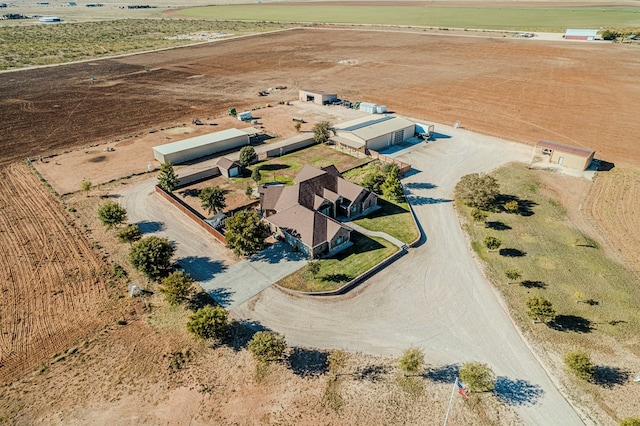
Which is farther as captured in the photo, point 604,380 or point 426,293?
point 426,293

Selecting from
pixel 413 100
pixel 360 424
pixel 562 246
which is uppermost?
pixel 413 100

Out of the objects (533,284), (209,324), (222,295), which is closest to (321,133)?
(222,295)

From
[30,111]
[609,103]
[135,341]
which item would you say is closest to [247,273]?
[135,341]

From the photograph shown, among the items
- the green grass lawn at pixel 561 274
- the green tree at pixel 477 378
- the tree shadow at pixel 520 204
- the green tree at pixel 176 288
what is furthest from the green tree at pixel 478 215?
the green tree at pixel 176 288

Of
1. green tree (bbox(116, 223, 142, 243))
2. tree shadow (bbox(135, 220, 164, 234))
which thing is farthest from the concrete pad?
tree shadow (bbox(135, 220, 164, 234))

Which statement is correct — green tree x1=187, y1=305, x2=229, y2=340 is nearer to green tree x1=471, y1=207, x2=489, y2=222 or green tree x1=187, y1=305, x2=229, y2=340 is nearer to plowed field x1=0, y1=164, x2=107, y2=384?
plowed field x1=0, y1=164, x2=107, y2=384

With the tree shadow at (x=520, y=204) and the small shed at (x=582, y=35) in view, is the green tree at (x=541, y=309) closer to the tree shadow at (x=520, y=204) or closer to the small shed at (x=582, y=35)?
the tree shadow at (x=520, y=204)

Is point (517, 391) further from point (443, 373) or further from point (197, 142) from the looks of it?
point (197, 142)

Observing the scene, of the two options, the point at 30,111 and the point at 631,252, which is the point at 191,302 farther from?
the point at 30,111
